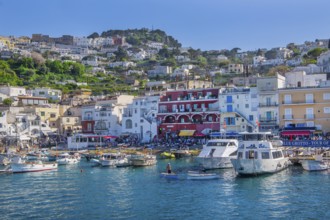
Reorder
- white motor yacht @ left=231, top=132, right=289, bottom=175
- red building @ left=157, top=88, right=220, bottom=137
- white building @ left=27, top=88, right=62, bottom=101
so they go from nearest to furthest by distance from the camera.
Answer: white motor yacht @ left=231, top=132, right=289, bottom=175 < red building @ left=157, top=88, right=220, bottom=137 < white building @ left=27, top=88, right=62, bottom=101

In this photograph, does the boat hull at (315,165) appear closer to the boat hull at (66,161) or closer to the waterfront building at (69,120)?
the boat hull at (66,161)

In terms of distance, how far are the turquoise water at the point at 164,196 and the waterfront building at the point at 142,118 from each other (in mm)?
33951

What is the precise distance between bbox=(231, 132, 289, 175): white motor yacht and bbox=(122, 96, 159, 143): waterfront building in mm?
38517

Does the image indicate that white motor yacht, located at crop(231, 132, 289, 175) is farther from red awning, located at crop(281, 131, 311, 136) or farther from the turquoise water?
red awning, located at crop(281, 131, 311, 136)

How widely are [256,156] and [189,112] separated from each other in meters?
35.3

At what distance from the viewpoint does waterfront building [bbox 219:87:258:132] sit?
7169 centimetres

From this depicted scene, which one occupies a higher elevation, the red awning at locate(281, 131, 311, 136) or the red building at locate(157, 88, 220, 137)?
the red building at locate(157, 88, 220, 137)

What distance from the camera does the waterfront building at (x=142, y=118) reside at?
3219 inches

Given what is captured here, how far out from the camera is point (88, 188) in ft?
127

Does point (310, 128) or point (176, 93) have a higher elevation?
point (176, 93)

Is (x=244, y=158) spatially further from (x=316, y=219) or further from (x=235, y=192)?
(x=316, y=219)

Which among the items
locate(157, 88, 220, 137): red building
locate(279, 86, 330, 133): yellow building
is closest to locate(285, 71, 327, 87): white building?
locate(279, 86, 330, 133): yellow building

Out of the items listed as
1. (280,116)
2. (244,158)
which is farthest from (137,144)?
(244,158)

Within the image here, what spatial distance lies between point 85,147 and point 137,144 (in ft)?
34.9
